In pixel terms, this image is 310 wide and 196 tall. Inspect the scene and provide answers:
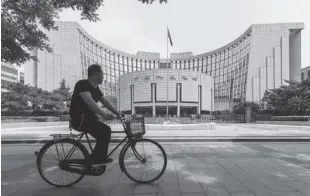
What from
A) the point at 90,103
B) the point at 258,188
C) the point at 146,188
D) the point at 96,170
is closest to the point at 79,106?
the point at 90,103

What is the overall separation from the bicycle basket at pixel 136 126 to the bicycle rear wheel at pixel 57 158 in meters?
0.90

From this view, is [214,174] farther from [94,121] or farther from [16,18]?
[16,18]

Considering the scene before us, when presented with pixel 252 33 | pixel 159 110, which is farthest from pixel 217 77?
pixel 159 110

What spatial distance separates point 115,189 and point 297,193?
125 inches

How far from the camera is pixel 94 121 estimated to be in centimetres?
384

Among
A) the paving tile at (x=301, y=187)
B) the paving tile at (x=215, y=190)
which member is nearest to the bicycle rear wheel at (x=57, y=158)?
the paving tile at (x=215, y=190)

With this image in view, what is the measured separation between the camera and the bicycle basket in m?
3.91

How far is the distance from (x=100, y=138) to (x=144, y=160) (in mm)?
965

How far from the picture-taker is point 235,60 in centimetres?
11069

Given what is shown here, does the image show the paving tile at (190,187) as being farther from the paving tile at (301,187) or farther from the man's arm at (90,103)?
the man's arm at (90,103)

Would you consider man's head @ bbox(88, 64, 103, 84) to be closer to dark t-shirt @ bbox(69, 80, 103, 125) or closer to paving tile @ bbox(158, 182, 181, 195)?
dark t-shirt @ bbox(69, 80, 103, 125)

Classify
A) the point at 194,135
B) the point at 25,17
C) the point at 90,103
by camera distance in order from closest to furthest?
1. the point at 90,103
2. the point at 25,17
3. the point at 194,135

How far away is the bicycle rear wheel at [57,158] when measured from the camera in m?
3.92

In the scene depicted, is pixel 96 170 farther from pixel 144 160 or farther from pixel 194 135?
pixel 194 135
